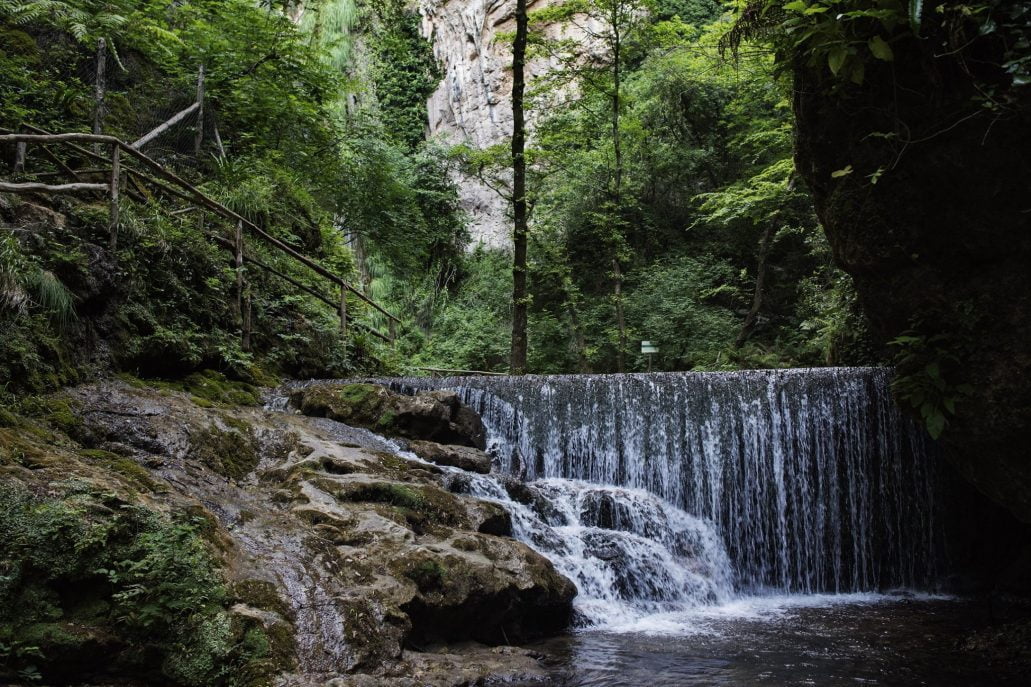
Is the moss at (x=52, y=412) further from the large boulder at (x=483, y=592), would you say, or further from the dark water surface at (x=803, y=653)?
the dark water surface at (x=803, y=653)

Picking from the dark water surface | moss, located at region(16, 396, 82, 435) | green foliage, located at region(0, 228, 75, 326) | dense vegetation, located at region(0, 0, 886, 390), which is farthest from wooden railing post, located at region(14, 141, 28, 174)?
the dark water surface

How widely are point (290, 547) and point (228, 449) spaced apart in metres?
1.98

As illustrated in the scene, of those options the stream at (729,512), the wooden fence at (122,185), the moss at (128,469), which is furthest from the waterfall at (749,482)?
the wooden fence at (122,185)

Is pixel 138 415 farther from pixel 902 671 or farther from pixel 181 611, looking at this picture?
pixel 902 671

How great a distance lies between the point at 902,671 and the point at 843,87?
459 centimetres

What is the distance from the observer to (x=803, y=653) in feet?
17.6

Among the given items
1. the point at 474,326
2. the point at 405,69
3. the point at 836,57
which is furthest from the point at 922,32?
the point at 405,69

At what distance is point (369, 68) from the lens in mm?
28641

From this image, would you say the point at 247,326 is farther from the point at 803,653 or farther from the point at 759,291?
the point at 759,291

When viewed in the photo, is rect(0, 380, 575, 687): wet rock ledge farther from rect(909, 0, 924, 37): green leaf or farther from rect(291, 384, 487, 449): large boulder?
rect(909, 0, 924, 37): green leaf

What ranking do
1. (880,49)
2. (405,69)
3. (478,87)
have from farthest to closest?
(405,69) → (478,87) → (880,49)

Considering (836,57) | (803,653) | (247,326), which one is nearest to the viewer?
(836,57)

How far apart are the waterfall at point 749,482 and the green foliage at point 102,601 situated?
13.3 ft

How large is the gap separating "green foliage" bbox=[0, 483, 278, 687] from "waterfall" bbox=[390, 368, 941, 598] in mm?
4051
